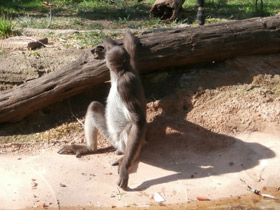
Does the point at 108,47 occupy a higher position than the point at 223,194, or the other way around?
the point at 108,47

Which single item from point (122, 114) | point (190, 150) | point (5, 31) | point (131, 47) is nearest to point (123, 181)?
point (122, 114)

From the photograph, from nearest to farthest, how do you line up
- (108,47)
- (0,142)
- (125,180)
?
1. (125,180)
2. (108,47)
3. (0,142)

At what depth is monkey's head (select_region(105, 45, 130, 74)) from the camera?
6996 mm

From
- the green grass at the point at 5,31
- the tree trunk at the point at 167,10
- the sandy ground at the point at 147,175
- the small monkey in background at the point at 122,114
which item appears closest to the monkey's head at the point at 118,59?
the small monkey in background at the point at 122,114

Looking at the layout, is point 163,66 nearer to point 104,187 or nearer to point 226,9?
point 104,187

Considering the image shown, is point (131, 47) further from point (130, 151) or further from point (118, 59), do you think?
point (130, 151)

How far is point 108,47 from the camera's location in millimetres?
7348

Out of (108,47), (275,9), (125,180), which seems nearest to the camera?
(125,180)

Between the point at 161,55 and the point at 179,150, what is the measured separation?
1.71 meters

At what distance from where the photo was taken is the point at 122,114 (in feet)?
24.3

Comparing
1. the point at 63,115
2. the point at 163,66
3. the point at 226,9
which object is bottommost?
the point at 63,115

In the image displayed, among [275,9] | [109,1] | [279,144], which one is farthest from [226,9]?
[279,144]

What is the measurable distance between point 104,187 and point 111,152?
1082mm

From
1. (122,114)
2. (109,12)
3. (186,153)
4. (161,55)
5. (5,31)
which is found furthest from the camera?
(109,12)
